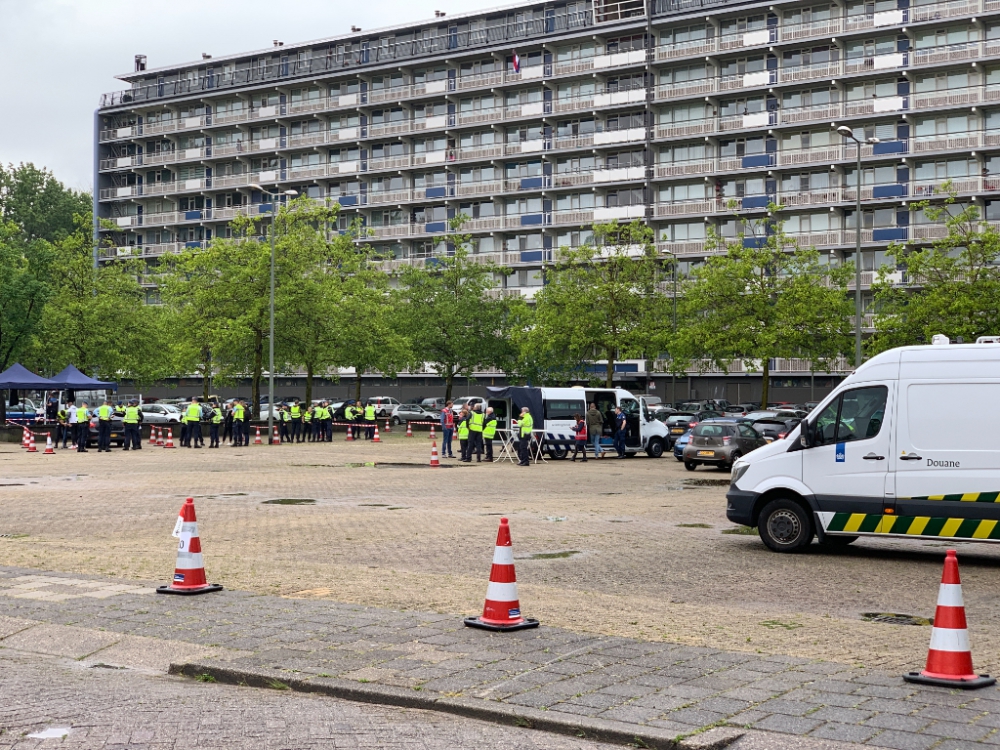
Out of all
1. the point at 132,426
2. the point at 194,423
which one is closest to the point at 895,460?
the point at 132,426

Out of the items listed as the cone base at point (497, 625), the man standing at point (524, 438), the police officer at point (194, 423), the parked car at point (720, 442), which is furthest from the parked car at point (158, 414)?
the cone base at point (497, 625)

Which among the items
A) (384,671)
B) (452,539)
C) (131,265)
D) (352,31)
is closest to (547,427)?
(452,539)

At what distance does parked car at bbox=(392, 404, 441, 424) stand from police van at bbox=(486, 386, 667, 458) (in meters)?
27.0

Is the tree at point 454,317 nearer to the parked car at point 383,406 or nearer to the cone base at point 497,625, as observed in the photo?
the parked car at point 383,406

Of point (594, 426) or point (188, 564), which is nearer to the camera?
point (188, 564)

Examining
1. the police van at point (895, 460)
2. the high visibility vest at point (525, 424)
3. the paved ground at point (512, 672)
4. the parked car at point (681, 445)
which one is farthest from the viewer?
the parked car at point (681, 445)

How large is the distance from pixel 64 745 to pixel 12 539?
374 inches

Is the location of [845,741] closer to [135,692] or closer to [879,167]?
[135,692]

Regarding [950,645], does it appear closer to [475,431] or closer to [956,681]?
[956,681]

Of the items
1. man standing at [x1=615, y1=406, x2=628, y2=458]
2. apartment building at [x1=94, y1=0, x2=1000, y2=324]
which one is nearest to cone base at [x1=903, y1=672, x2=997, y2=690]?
man standing at [x1=615, y1=406, x2=628, y2=458]

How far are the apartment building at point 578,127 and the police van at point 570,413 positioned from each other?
28.8 meters

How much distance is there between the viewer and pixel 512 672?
7.09 metres

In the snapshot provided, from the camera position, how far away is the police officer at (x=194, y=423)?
4181 centimetres

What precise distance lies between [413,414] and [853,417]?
54.8 metres
